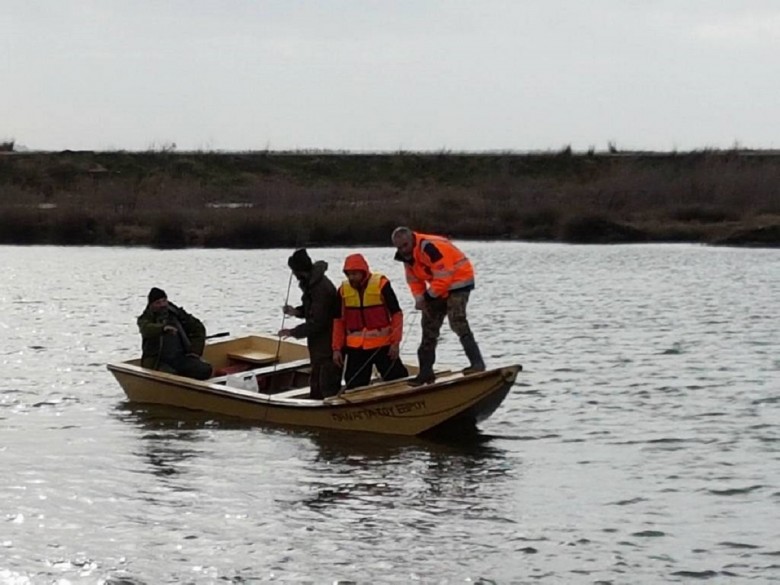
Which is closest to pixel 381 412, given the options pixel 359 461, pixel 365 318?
pixel 359 461

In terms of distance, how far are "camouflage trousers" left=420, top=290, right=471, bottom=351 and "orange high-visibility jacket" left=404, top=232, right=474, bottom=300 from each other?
0.08 metres

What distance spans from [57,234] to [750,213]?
22954 millimetres

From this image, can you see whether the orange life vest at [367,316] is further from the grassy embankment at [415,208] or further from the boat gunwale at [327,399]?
the grassy embankment at [415,208]

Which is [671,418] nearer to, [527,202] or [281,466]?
[281,466]

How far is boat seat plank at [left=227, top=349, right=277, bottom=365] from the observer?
53.6 feet

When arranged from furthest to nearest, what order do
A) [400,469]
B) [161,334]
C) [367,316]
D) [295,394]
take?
1. [161,334]
2. [295,394]
3. [367,316]
4. [400,469]

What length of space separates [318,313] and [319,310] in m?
0.03

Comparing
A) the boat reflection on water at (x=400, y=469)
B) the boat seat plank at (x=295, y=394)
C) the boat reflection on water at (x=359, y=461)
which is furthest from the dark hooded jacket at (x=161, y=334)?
the boat reflection on water at (x=400, y=469)

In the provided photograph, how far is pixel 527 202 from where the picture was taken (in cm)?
4825

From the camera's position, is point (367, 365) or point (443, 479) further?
point (367, 365)

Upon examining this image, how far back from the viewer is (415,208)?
4569 cm

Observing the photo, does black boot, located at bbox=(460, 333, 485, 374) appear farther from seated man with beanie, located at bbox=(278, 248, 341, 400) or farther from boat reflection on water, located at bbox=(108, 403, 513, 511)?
seated man with beanie, located at bbox=(278, 248, 341, 400)

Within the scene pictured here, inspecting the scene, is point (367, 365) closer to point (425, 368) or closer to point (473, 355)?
point (425, 368)

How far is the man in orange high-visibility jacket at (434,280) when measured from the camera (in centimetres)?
1278
